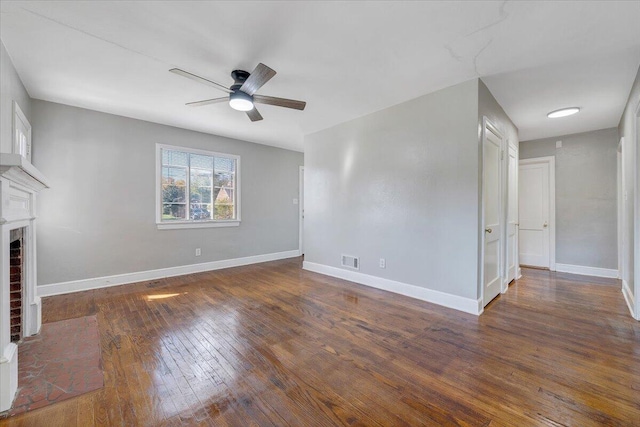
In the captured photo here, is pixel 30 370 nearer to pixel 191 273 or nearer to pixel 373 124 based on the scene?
pixel 191 273

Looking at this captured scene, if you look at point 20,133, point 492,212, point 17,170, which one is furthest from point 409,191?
point 20,133

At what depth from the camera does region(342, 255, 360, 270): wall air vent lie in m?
4.07

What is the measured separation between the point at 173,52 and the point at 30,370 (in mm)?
2734

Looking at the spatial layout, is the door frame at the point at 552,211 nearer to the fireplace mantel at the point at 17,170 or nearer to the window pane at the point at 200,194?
the window pane at the point at 200,194

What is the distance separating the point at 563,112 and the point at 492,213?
188 centimetres

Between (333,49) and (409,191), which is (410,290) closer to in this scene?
(409,191)

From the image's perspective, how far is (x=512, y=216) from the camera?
12.9 feet

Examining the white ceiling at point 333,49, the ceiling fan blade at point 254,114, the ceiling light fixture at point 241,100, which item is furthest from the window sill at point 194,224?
the ceiling light fixture at point 241,100

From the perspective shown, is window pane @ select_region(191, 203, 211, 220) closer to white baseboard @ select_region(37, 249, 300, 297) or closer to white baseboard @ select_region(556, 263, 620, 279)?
white baseboard @ select_region(37, 249, 300, 297)

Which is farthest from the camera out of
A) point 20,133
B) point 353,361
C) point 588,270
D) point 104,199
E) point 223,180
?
point 223,180

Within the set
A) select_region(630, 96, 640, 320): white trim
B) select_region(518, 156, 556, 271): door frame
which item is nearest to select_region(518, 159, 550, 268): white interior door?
select_region(518, 156, 556, 271): door frame

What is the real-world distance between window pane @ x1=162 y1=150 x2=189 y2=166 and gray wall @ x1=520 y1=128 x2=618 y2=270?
6547 mm

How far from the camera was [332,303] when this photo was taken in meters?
3.18

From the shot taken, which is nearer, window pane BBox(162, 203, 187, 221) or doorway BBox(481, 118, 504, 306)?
doorway BBox(481, 118, 504, 306)
